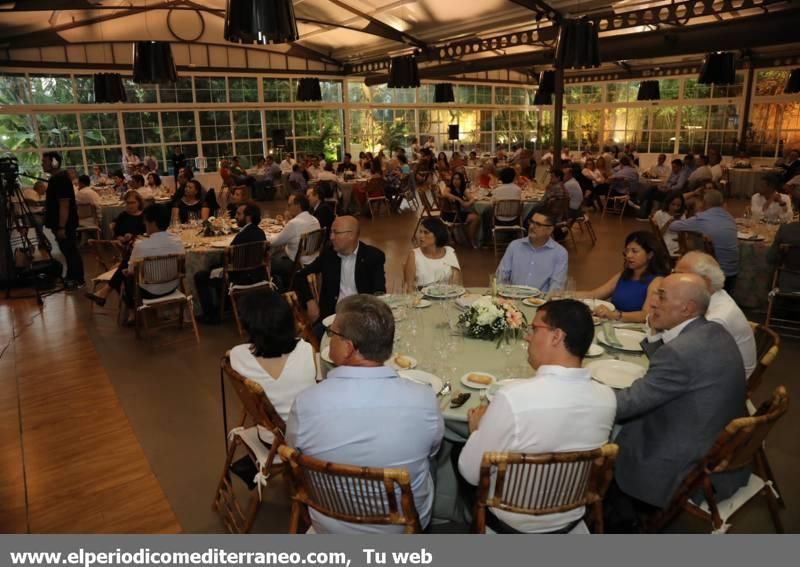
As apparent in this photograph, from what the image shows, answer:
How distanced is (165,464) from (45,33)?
1370cm

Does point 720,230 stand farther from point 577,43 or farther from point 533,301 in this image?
point 533,301

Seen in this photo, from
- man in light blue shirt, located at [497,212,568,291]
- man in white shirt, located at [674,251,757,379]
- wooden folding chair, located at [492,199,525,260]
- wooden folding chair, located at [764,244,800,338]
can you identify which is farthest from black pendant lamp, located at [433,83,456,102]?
man in white shirt, located at [674,251,757,379]

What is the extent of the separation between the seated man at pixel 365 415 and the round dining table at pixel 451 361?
0.40 m

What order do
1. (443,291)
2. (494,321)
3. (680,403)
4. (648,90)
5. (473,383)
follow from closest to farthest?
1. (680,403)
2. (473,383)
3. (494,321)
4. (443,291)
5. (648,90)

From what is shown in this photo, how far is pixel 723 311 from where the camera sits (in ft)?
9.44

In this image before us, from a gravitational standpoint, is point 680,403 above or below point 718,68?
below

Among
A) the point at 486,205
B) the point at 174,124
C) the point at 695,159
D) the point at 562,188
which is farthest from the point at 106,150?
the point at 695,159

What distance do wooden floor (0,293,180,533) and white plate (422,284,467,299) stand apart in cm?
188

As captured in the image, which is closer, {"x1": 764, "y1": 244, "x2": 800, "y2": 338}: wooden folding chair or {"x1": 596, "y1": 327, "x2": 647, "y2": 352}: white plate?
{"x1": 596, "y1": 327, "x2": 647, "y2": 352}: white plate

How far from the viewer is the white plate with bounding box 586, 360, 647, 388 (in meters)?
2.54

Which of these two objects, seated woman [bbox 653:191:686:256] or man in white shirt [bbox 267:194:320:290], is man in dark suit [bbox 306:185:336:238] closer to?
man in white shirt [bbox 267:194:320:290]

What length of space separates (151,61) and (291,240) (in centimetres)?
240

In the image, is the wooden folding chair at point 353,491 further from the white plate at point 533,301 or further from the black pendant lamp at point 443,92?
the black pendant lamp at point 443,92

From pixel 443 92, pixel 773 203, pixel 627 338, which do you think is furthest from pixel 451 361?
pixel 443 92
